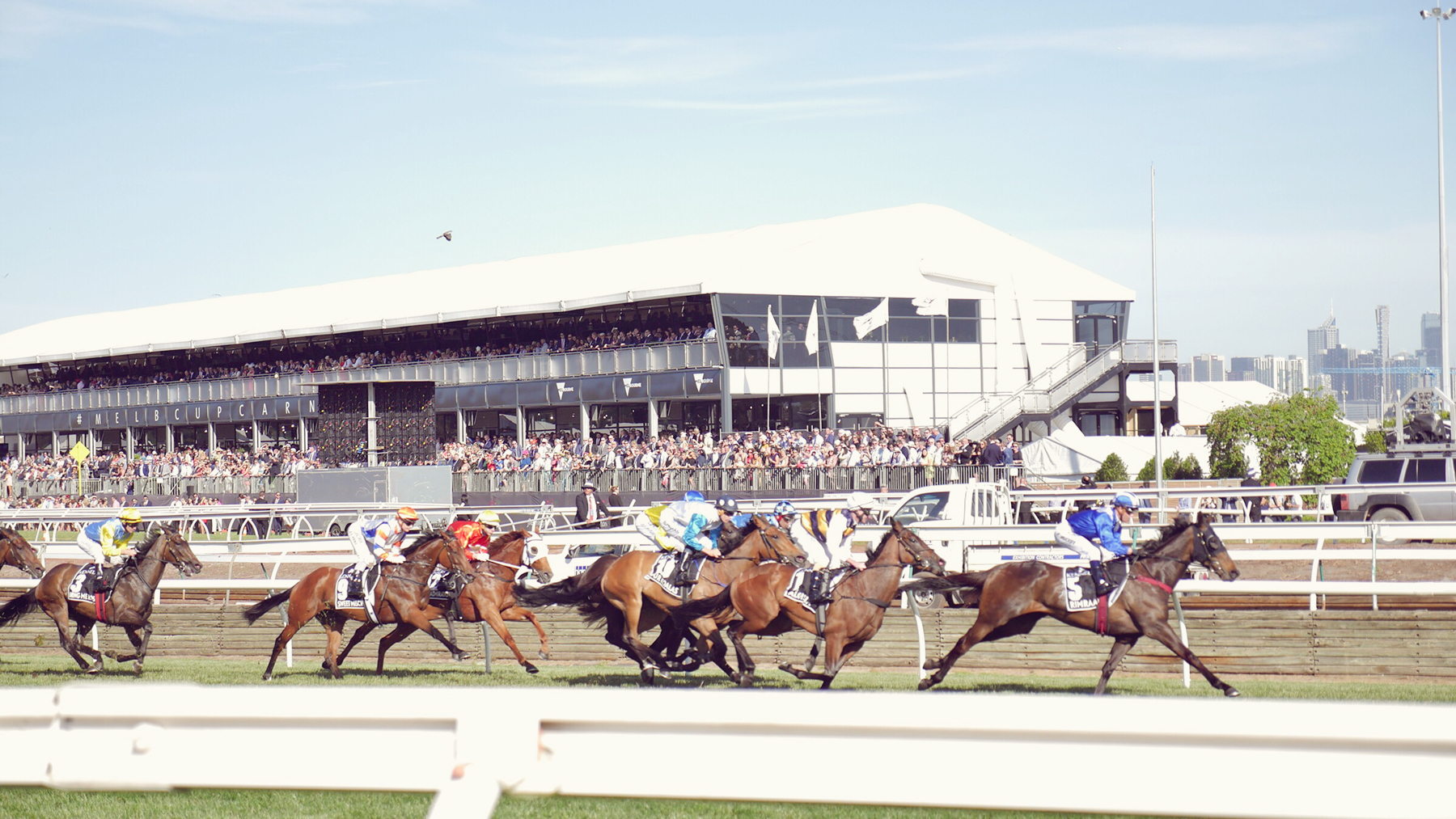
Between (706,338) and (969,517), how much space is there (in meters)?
20.5

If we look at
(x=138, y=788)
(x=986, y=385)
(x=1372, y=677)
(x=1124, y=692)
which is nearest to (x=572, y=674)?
(x=1124, y=692)

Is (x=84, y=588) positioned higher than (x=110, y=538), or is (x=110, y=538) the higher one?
(x=110, y=538)

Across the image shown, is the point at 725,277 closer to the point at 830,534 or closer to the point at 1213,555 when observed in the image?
the point at 830,534

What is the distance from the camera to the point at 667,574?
10.9 m

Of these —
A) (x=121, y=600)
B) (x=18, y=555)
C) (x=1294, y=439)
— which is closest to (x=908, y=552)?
(x=121, y=600)

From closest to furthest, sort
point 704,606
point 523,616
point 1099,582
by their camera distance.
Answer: point 1099,582 → point 704,606 → point 523,616

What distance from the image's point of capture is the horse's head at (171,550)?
40.0ft

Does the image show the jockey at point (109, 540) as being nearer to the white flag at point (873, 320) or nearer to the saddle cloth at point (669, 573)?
the saddle cloth at point (669, 573)

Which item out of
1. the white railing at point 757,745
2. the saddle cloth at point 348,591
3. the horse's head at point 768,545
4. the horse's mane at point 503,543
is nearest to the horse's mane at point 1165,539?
the horse's head at point 768,545

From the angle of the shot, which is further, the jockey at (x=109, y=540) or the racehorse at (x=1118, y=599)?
the jockey at (x=109, y=540)

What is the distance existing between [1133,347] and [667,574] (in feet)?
99.6

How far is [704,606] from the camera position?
410 inches

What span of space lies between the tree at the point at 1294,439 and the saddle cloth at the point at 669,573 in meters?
19.8

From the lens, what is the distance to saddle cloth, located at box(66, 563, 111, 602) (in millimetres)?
12039
